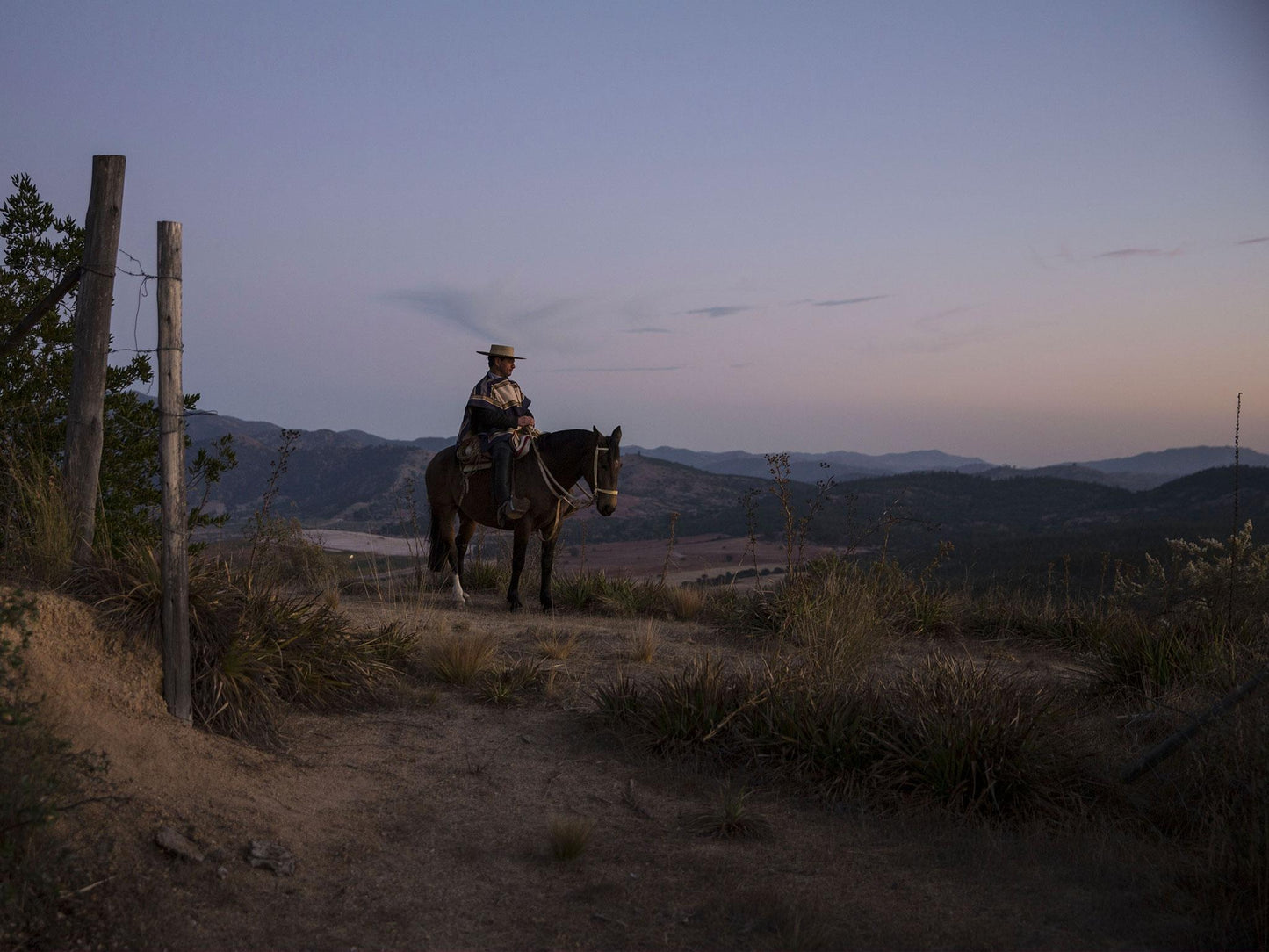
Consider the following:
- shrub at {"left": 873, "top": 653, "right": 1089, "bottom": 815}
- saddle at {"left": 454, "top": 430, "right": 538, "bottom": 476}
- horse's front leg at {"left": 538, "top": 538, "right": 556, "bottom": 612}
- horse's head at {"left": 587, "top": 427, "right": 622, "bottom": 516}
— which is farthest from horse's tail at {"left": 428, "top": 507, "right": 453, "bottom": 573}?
shrub at {"left": 873, "top": 653, "right": 1089, "bottom": 815}

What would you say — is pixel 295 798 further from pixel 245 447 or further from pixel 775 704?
pixel 245 447

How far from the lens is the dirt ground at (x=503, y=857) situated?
3705 millimetres

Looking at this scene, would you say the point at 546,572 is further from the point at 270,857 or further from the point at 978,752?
the point at 270,857

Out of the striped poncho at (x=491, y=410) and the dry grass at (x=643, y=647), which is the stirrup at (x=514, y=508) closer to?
the striped poncho at (x=491, y=410)

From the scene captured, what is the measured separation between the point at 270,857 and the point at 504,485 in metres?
6.06

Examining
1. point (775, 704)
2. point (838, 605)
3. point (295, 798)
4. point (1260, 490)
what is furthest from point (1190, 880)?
point (1260, 490)

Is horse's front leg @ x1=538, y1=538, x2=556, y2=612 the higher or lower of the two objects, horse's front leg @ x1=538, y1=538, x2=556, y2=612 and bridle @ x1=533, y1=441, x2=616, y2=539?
the lower

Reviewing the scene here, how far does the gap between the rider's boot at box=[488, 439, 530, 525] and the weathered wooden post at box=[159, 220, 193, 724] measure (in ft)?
15.8

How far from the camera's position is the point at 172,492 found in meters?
5.19

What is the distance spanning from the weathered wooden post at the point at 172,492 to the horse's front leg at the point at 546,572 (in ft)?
17.1

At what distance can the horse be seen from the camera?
9.74 metres

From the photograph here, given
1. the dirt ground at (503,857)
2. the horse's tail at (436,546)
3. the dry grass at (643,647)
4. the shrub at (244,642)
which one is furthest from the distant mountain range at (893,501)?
the dirt ground at (503,857)

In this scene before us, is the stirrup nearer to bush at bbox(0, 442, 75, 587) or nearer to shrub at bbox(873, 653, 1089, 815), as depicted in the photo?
bush at bbox(0, 442, 75, 587)

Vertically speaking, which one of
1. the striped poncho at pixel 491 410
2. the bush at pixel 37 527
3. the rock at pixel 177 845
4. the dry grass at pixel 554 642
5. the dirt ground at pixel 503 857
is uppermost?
the striped poncho at pixel 491 410
